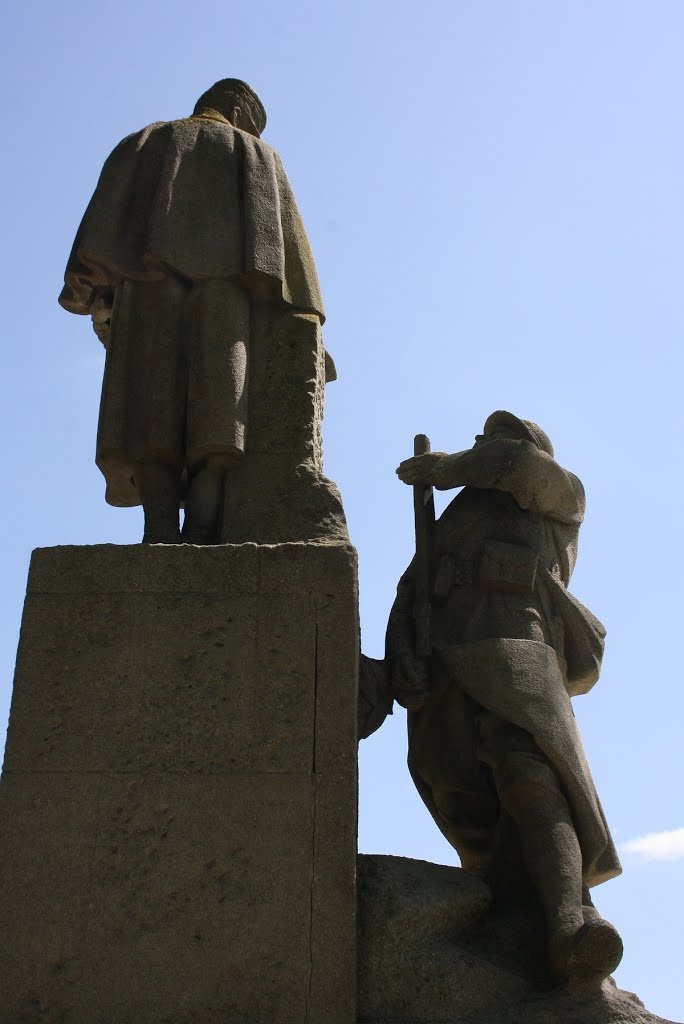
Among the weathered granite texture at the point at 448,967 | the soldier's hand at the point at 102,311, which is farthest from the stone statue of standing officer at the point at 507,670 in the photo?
the soldier's hand at the point at 102,311

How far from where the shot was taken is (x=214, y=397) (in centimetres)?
599

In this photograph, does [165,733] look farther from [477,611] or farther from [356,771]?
[477,611]

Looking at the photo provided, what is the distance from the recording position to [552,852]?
548cm

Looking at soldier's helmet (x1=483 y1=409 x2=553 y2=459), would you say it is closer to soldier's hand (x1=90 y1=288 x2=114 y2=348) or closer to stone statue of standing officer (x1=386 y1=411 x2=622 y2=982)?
stone statue of standing officer (x1=386 y1=411 x2=622 y2=982)

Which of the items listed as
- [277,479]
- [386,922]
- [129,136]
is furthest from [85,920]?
[129,136]

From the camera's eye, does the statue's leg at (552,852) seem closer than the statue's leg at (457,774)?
Yes

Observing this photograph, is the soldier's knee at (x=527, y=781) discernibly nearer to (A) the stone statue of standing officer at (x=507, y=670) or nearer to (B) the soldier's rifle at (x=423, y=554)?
(A) the stone statue of standing officer at (x=507, y=670)

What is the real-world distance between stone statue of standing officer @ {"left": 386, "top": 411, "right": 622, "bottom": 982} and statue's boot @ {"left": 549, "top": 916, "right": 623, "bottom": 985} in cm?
6

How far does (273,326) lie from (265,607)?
5.23ft

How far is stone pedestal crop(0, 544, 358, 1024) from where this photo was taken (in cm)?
474

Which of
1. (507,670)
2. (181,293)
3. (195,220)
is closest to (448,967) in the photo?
(507,670)

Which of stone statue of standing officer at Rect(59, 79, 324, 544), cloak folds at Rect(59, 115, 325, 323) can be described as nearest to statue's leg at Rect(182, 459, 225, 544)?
stone statue of standing officer at Rect(59, 79, 324, 544)

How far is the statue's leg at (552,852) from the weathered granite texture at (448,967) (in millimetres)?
130

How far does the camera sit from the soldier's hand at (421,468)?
6.51 metres
